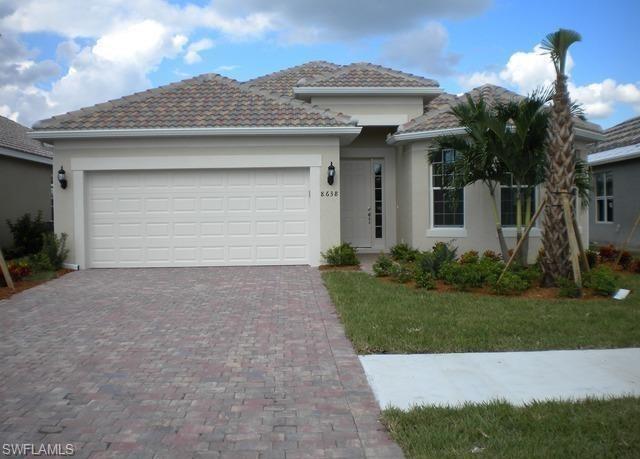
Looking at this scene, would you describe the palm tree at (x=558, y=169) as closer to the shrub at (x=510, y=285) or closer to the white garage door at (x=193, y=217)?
the shrub at (x=510, y=285)

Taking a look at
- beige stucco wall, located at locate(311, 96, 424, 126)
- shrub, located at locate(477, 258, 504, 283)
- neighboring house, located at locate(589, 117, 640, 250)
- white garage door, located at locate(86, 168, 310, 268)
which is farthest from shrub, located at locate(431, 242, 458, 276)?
neighboring house, located at locate(589, 117, 640, 250)

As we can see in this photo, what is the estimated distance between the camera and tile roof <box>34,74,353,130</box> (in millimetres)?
13539

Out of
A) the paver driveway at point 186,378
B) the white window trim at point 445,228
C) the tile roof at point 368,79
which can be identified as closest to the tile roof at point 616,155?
the tile roof at point 368,79

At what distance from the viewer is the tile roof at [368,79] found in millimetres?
16078

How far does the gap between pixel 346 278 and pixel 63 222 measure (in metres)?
7.05

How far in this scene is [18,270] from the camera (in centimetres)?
1193

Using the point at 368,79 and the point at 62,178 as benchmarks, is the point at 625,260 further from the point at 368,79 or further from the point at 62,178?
the point at 62,178

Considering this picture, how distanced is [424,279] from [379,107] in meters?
7.15

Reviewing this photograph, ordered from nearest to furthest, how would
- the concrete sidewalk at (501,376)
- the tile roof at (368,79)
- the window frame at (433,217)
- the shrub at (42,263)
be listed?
1. the concrete sidewalk at (501,376)
2. the shrub at (42,263)
3. the window frame at (433,217)
4. the tile roof at (368,79)

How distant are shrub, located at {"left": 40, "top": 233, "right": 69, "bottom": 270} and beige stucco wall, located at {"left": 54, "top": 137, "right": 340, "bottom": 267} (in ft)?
0.48

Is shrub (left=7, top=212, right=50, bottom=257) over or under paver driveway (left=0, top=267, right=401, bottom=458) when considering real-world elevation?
over

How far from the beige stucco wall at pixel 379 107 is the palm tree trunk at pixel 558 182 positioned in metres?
6.27

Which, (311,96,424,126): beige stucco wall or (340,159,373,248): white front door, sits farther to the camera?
(340,159,373,248): white front door

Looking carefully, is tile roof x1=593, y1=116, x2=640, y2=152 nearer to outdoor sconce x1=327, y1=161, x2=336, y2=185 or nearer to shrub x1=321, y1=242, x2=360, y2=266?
outdoor sconce x1=327, y1=161, x2=336, y2=185
